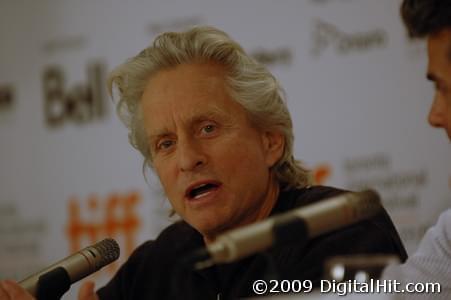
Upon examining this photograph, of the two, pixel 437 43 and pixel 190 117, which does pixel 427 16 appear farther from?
pixel 190 117

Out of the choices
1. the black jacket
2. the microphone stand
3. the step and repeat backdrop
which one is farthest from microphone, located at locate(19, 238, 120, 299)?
the step and repeat backdrop

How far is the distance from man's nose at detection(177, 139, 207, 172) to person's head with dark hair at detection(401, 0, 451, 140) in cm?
66

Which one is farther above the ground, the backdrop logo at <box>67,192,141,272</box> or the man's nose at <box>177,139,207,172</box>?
the man's nose at <box>177,139,207,172</box>

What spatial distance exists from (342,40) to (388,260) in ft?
7.97

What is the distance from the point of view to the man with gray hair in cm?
210

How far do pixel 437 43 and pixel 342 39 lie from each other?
7.07 ft

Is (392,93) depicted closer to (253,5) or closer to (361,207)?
(253,5)

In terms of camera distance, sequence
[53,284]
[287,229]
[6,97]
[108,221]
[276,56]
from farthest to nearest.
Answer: [6,97] → [108,221] → [276,56] → [53,284] → [287,229]

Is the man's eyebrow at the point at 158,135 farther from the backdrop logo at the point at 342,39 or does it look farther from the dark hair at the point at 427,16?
the backdrop logo at the point at 342,39

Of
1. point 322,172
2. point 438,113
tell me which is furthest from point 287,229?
point 322,172

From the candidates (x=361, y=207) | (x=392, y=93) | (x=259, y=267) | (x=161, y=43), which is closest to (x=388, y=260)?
(x=361, y=207)

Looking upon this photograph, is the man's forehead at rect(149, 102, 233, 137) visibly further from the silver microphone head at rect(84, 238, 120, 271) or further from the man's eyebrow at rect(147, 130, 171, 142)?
the silver microphone head at rect(84, 238, 120, 271)

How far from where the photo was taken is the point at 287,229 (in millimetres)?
1420

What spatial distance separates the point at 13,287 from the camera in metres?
1.81
